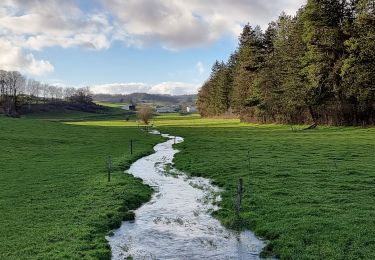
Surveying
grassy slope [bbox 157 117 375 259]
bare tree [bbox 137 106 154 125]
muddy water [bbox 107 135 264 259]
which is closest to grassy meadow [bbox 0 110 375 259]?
grassy slope [bbox 157 117 375 259]

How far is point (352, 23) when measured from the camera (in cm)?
7169

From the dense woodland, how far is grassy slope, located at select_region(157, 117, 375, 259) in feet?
93.6

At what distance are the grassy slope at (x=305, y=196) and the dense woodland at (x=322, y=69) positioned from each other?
2852 cm

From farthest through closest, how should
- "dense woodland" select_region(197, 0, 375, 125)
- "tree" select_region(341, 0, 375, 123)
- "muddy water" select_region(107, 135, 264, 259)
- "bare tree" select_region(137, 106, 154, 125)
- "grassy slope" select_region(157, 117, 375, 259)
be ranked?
"bare tree" select_region(137, 106, 154, 125) → "dense woodland" select_region(197, 0, 375, 125) → "tree" select_region(341, 0, 375, 123) → "muddy water" select_region(107, 135, 264, 259) → "grassy slope" select_region(157, 117, 375, 259)

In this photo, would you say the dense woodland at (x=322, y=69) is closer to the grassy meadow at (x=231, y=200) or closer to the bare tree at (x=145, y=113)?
the grassy meadow at (x=231, y=200)

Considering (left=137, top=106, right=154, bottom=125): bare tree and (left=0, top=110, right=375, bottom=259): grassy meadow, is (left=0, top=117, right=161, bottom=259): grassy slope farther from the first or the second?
(left=137, top=106, right=154, bottom=125): bare tree

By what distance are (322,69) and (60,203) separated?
62.9m

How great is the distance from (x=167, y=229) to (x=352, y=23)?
66225mm

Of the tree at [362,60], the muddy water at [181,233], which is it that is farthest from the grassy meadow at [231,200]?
the tree at [362,60]

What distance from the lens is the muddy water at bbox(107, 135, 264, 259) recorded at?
15.6 m

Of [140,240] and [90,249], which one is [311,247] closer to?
[140,240]

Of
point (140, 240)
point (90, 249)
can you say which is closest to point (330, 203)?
point (140, 240)

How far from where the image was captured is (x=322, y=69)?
242 feet

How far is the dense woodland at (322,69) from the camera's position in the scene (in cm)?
6681
